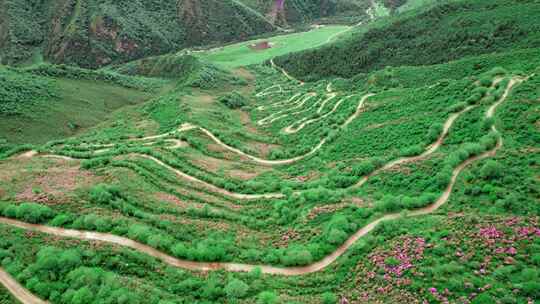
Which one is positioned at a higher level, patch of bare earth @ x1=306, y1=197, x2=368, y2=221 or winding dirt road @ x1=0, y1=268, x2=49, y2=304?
patch of bare earth @ x1=306, y1=197, x2=368, y2=221

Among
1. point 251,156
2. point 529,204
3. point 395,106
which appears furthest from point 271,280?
point 395,106

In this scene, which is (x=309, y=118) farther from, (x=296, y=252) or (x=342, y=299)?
(x=342, y=299)

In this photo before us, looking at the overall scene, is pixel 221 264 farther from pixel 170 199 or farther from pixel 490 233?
pixel 490 233

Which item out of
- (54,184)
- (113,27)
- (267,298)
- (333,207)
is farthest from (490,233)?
(113,27)

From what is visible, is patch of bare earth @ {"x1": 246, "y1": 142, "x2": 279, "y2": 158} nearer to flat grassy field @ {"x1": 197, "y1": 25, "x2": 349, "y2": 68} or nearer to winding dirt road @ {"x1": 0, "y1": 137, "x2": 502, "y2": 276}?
winding dirt road @ {"x1": 0, "y1": 137, "x2": 502, "y2": 276}

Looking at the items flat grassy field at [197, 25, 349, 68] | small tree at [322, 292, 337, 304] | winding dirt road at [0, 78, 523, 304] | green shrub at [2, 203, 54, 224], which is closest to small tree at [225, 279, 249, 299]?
winding dirt road at [0, 78, 523, 304]

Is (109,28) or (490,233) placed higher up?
(109,28)

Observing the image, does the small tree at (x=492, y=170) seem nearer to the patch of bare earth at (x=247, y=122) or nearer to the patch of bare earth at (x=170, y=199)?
the patch of bare earth at (x=170, y=199)
